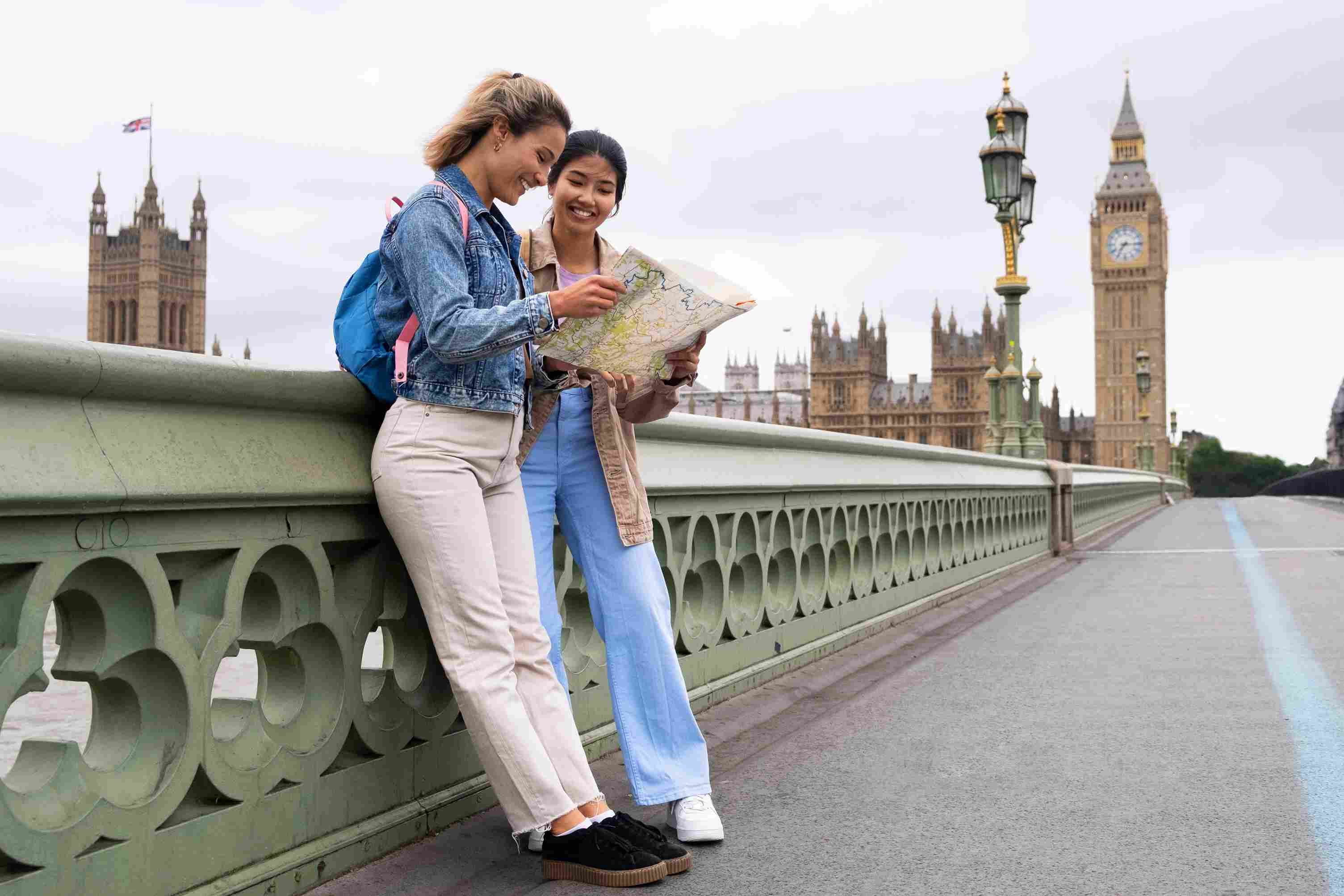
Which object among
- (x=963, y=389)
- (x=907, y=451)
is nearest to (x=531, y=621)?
(x=907, y=451)

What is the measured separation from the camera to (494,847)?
312cm

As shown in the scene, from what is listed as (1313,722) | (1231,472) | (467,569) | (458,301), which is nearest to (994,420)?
(1313,722)

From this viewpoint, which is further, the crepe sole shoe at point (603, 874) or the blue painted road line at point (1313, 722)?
the blue painted road line at point (1313, 722)

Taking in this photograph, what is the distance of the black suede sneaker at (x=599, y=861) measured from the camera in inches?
112

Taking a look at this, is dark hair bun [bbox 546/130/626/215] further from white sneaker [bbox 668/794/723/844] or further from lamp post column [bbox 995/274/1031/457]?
lamp post column [bbox 995/274/1031/457]

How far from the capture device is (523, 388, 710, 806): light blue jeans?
3328 millimetres

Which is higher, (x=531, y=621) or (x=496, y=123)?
(x=496, y=123)

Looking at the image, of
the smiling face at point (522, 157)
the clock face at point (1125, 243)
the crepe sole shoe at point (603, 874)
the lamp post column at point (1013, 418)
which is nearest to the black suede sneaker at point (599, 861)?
the crepe sole shoe at point (603, 874)

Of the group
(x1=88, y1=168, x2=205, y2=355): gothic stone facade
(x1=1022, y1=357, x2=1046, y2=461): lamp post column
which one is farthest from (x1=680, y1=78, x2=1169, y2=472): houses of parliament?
(x1=1022, y1=357, x2=1046, y2=461): lamp post column

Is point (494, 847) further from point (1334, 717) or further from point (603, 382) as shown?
point (1334, 717)

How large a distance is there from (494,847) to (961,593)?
668 centimetres

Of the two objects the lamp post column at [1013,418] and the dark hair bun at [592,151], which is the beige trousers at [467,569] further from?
the lamp post column at [1013,418]

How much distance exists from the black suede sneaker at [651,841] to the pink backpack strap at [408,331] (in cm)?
109

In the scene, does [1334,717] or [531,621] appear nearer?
[531,621]
